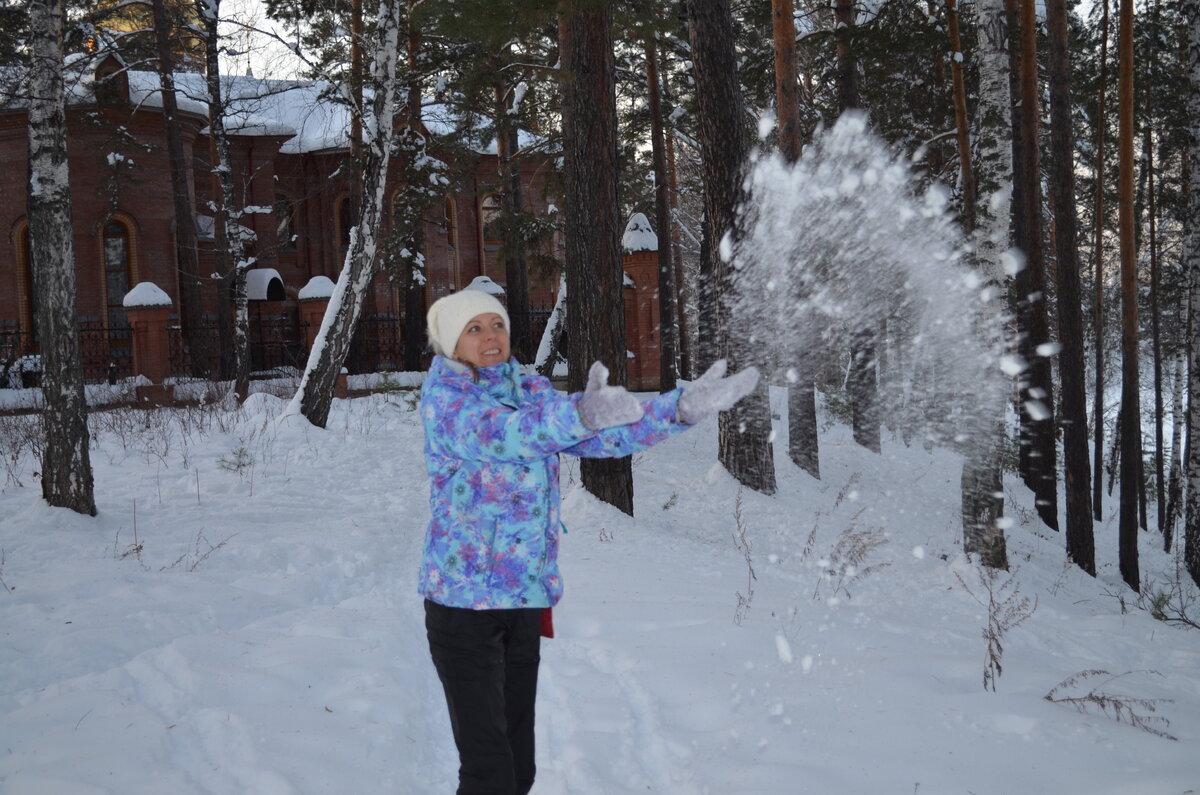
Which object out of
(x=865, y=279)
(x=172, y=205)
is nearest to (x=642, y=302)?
(x=865, y=279)

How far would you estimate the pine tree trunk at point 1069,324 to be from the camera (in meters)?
12.6

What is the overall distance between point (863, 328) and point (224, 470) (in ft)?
47.6

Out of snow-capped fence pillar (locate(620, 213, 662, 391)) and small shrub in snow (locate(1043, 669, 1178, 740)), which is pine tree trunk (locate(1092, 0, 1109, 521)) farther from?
small shrub in snow (locate(1043, 669, 1178, 740))

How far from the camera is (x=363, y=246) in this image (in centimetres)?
1258

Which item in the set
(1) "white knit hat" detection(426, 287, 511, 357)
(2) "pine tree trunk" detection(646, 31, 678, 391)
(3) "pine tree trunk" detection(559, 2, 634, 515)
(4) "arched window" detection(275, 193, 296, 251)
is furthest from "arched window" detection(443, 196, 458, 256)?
(1) "white knit hat" detection(426, 287, 511, 357)

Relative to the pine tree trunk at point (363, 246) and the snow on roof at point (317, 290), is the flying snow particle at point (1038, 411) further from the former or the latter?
the snow on roof at point (317, 290)

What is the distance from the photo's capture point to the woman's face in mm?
2900

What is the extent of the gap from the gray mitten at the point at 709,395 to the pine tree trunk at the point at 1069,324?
11.8 meters

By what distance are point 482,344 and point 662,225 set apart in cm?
1672

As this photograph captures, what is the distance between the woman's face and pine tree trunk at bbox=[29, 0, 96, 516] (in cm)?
611

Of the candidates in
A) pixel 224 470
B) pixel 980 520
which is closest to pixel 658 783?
pixel 980 520

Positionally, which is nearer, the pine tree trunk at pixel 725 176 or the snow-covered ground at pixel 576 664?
the snow-covered ground at pixel 576 664

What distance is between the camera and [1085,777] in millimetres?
3572

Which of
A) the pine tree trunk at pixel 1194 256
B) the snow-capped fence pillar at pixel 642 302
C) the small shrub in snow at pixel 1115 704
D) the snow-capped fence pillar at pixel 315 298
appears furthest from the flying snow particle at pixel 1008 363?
the snow-capped fence pillar at pixel 315 298
